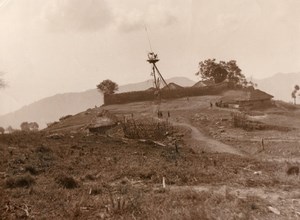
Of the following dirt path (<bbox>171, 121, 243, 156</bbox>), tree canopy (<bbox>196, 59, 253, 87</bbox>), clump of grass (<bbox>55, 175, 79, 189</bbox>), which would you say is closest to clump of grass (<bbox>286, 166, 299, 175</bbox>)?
dirt path (<bbox>171, 121, 243, 156</bbox>)

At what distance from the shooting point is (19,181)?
42.3 feet

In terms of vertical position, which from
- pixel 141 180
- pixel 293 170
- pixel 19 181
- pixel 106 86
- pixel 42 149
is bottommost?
pixel 293 170

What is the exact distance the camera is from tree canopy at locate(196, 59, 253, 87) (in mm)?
72125

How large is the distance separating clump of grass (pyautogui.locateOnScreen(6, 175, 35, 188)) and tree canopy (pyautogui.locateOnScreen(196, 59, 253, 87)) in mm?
62664

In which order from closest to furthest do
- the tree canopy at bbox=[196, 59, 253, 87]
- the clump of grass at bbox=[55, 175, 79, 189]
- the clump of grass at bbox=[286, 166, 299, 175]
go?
the clump of grass at bbox=[55, 175, 79, 189], the clump of grass at bbox=[286, 166, 299, 175], the tree canopy at bbox=[196, 59, 253, 87]

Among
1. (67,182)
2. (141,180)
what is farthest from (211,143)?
(67,182)

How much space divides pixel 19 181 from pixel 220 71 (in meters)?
63.8

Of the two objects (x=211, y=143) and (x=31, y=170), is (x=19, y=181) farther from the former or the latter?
(x=211, y=143)

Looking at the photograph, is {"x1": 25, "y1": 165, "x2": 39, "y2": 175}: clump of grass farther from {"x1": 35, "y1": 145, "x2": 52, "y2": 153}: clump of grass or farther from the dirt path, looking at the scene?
the dirt path

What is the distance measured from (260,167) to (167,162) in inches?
186

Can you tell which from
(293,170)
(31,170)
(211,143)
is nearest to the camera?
(293,170)

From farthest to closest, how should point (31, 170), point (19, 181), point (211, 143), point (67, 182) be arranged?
point (211, 143)
point (31, 170)
point (19, 181)
point (67, 182)

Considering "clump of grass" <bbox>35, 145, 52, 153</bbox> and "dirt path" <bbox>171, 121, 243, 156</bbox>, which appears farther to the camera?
"dirt path" <bbox>171, 121, 243, 156</bbox>

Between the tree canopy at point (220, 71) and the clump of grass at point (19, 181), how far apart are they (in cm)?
6266
